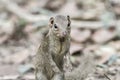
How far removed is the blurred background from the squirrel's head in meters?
1.52

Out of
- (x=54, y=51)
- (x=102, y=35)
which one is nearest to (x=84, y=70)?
(x=54, y=51)

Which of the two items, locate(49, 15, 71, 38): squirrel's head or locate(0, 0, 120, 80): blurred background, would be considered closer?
locate(49, 15, 71, 38): squirrel's head

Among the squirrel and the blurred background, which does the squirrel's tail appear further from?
the blurred background

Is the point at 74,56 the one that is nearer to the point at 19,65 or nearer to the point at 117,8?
the point at 19,65

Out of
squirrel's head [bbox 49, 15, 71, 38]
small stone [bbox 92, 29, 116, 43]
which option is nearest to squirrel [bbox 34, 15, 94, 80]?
squirrel's head [bbox 49, 15, 71, 38]

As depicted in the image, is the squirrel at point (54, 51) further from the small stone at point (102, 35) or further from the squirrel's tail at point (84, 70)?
the small stone at point (102, 35)

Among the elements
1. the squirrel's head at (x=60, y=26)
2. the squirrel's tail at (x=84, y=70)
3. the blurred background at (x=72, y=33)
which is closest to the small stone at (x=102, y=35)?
the blurred background at (x=72, y=33)

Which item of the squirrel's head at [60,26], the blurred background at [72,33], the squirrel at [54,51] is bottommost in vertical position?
the blurred background at [72,33]

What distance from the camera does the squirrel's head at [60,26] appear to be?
568 cm

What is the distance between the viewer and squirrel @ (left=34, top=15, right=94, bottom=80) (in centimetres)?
575

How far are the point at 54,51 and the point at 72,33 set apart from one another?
447 centimetres

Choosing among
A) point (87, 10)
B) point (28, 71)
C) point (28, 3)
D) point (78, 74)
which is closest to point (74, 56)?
point (28, 71)

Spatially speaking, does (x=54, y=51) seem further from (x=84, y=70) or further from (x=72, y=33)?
(x=72, y=33)

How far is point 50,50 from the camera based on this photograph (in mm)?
5977
